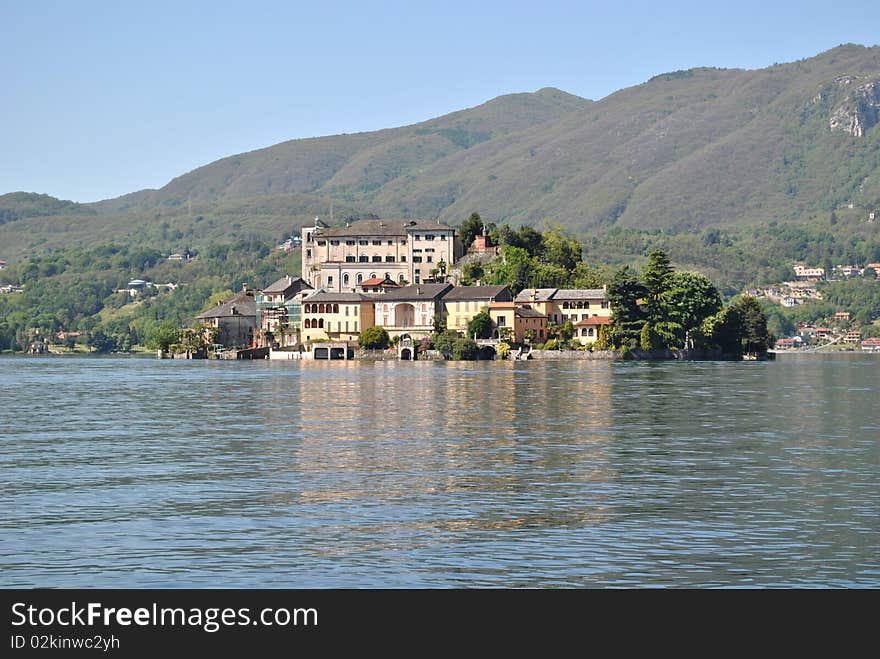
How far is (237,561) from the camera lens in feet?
74.6

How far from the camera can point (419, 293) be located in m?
165

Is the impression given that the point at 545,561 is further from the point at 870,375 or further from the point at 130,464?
the point at 870,375

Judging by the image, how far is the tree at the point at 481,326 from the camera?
506 feet

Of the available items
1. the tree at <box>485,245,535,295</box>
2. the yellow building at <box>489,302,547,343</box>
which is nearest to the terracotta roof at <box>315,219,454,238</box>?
the tree at <box>485,245,535,295</box>

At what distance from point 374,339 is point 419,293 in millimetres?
8470

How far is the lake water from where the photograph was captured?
72.7 feet

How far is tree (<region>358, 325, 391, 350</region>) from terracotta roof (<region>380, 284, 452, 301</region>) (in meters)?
4.56

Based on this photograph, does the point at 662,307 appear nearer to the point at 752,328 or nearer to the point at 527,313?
the point at 752,328

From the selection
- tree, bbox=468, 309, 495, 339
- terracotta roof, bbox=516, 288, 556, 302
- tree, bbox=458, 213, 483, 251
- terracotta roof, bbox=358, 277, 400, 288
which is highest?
tree, bbox=458, 213, 483, 251

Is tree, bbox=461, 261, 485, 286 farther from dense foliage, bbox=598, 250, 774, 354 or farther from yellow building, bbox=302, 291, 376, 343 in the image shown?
dense foliage, bbox=598, 250, 774, 354

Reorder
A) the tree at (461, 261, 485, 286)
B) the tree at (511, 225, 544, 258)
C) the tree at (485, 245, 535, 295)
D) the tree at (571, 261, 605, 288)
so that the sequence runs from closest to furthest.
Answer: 1. the tree at (485, 245, 535, 295)
2. the tree at (571, 261, 605, 288)
3. the tree at (461, 261, 485, 286)
4. the tree at (511, 225, 544, 258)

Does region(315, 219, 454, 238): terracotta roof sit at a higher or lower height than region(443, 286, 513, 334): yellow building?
higher

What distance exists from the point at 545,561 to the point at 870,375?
92.5 m
